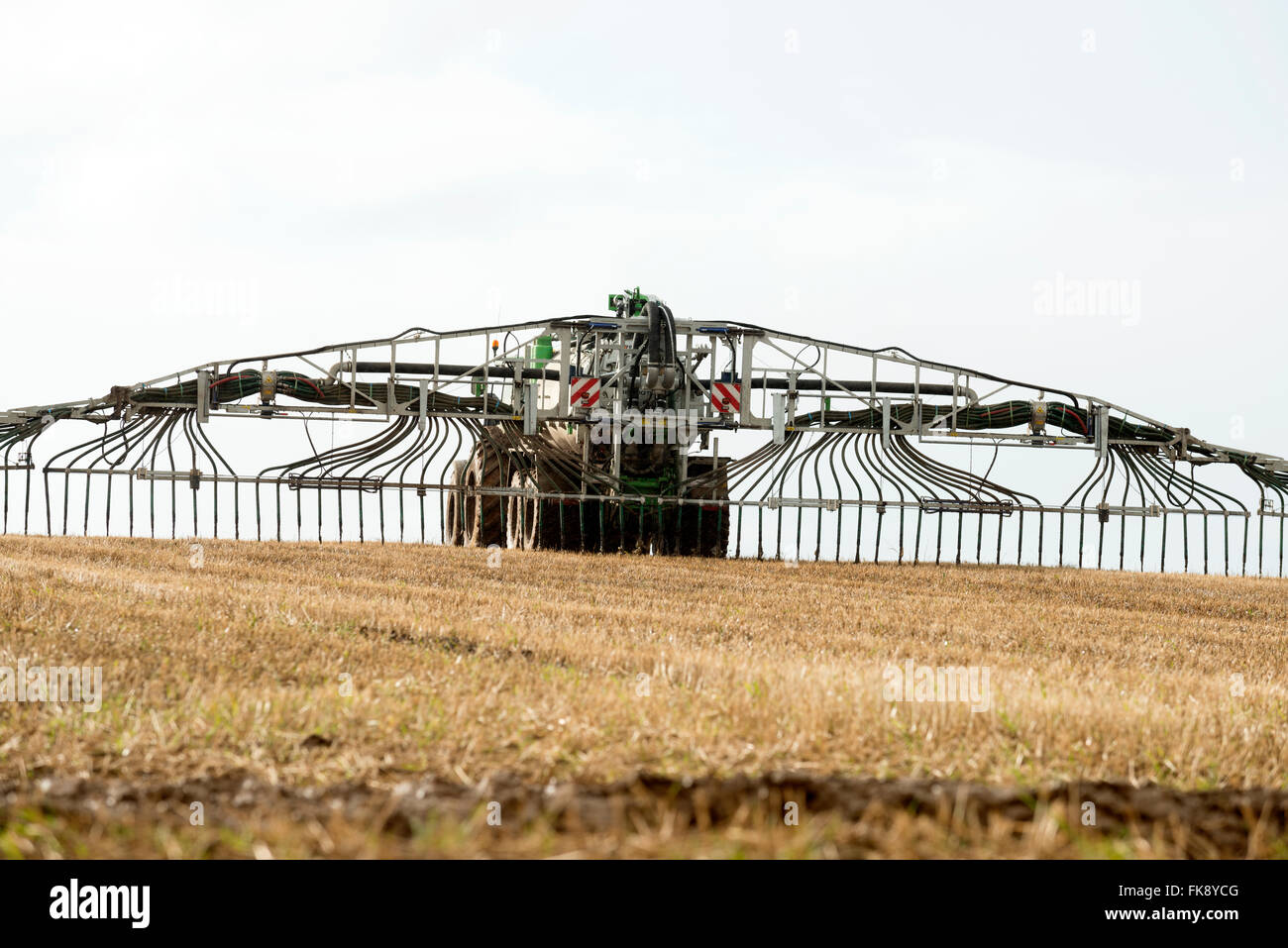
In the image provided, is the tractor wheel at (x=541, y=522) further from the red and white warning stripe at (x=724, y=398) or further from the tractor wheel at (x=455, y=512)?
the red and white warning stripe at (x=724, y=398)

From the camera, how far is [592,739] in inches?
202

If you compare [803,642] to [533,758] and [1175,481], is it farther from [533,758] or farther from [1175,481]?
[1175,481]

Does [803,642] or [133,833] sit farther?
[803,642]

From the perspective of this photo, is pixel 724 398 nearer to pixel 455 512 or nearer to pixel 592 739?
pixel 455 512

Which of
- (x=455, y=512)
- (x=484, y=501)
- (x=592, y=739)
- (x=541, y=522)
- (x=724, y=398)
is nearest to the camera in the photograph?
(x=592, y=739)

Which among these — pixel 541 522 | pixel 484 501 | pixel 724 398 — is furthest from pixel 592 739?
pixel 484 501

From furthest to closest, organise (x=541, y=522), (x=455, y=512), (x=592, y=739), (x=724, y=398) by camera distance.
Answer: (x=455, y=512)
(x=724, y=398)
(x=541, y=522)
(x=592, y=739)

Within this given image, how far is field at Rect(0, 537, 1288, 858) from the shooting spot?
3.93m

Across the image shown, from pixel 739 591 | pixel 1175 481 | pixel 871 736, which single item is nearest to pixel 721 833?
pixel 871 736

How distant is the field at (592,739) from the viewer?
393 centimetres

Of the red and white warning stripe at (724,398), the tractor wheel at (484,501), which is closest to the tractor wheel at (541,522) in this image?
the tractor wheel at (484,501)

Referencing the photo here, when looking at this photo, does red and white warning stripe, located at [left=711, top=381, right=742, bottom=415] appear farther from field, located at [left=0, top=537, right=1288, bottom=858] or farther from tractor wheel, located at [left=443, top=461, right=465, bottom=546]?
field, located at [left=0, top=537, right=1288, bottom=858]

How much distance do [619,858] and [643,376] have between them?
1641cm
